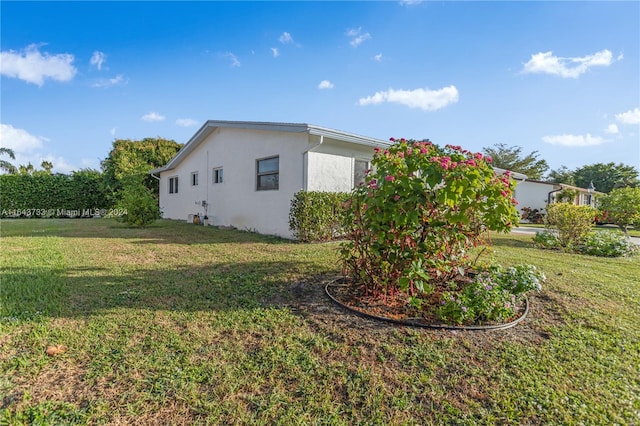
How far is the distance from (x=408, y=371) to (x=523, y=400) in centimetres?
74

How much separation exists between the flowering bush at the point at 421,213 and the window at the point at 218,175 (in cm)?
979

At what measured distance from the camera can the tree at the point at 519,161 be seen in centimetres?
3653

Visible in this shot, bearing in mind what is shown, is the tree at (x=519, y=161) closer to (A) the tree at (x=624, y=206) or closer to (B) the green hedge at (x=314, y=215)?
(A) the tree at (x=624, y=206)

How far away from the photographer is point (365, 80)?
10.3 metres

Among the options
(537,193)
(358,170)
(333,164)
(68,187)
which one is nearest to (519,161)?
(537,193)

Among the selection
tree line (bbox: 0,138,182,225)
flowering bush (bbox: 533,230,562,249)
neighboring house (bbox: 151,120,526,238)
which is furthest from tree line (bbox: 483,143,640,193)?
tree line (bbox: 0,138,182,225)

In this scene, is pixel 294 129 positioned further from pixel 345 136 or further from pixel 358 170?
pixel 358 170

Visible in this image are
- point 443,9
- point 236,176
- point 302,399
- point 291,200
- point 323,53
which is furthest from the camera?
point 236,176

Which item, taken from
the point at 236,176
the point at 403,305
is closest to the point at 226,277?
the point at 403,305

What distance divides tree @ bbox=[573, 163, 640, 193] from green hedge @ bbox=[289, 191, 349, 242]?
46.9 metres

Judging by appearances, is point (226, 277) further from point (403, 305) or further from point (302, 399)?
point (302, 399)

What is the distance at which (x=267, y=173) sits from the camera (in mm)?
9961

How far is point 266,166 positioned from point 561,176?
48123 millimetres

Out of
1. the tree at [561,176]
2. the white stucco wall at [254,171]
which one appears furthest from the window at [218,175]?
the tree at [561,176]
